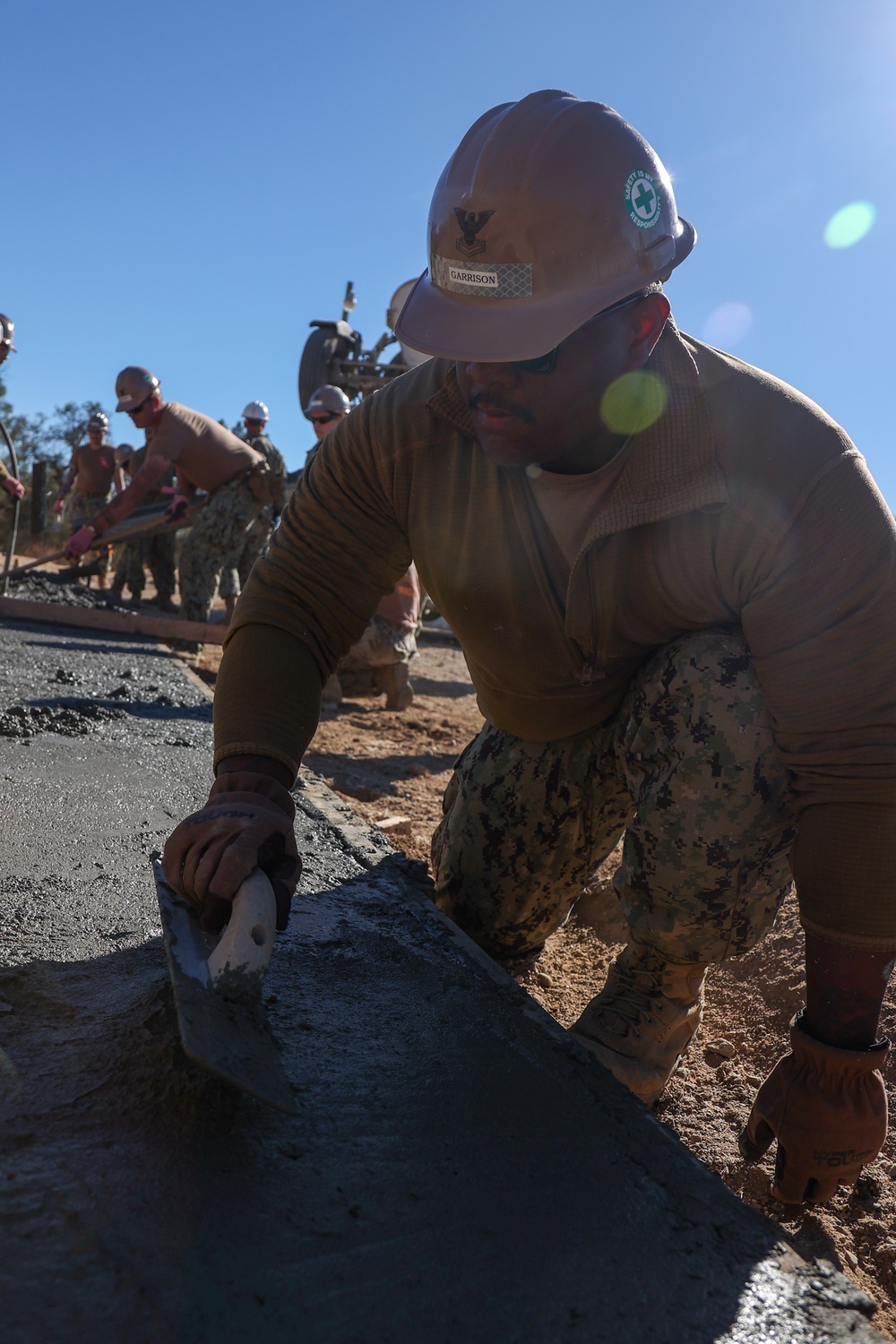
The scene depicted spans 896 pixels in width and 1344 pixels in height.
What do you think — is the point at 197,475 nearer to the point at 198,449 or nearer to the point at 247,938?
the point at 198,449

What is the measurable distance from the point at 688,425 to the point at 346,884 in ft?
4.08

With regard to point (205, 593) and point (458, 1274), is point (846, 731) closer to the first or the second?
point (458, 1274)

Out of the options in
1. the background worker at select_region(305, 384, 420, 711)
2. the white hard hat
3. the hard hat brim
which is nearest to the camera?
the hard hat brim

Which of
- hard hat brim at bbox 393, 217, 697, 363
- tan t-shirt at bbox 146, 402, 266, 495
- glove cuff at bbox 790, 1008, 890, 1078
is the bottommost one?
glove cuff at bbox 790, 1008, 890, 1078

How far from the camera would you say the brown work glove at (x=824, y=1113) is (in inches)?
60.6

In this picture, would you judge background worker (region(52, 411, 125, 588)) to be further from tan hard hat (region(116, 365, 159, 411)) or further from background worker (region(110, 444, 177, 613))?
tan hard hat (region(116, 365, 159, 411))

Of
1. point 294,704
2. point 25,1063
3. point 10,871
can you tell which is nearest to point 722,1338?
point 25,1063

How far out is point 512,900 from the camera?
2314mm

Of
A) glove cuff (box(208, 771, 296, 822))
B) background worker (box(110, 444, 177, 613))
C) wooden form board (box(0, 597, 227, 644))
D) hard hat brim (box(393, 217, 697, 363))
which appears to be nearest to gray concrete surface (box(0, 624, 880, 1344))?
glove cuff (box(208, 771, 296, 822))

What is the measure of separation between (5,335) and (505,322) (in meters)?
6.67

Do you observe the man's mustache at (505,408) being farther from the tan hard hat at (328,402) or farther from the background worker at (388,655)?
the tan hard hat at (328,402)

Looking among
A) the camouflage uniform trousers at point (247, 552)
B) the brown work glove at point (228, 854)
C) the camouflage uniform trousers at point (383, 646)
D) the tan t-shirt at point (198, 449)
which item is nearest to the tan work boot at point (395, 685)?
the camouflage uniform trousers at point (383, 646)

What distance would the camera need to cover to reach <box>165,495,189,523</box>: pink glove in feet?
28.5

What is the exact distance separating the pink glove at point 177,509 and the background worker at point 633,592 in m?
6.87
